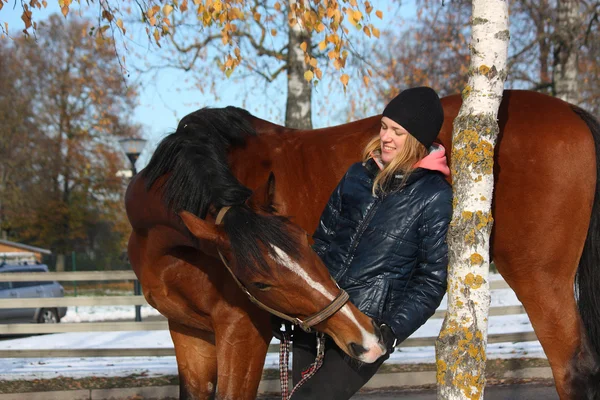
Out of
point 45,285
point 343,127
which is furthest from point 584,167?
point 45,285

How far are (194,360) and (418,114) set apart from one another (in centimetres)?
195

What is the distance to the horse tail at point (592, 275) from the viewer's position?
3781 millimetres

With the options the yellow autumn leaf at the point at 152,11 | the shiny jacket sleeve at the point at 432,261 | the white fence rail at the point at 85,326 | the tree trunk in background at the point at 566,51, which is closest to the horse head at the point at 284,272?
the shiny jacket sleeve at the point at 432,261

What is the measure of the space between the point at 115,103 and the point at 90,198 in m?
4.02

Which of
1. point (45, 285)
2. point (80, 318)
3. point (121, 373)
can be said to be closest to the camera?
point (121, 373)

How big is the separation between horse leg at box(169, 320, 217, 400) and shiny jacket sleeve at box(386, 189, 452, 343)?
1506mm

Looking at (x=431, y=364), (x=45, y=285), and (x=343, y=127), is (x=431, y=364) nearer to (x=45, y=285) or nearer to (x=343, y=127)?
(x=343, y=127)

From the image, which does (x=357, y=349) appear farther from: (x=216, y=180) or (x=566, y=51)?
(x=566, y=51)

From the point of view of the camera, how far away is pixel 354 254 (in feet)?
9.09

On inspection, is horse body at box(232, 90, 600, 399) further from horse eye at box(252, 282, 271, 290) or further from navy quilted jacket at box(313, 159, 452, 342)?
horse eye at box(252, 282, 271, 290)

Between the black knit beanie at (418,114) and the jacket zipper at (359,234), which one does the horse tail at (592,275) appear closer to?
the black knit beanie at (418,114)

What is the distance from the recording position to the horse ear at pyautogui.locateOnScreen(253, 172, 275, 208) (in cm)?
286

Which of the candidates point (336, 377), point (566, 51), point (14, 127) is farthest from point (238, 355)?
point (14, 127)

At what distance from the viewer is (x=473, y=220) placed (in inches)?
105
